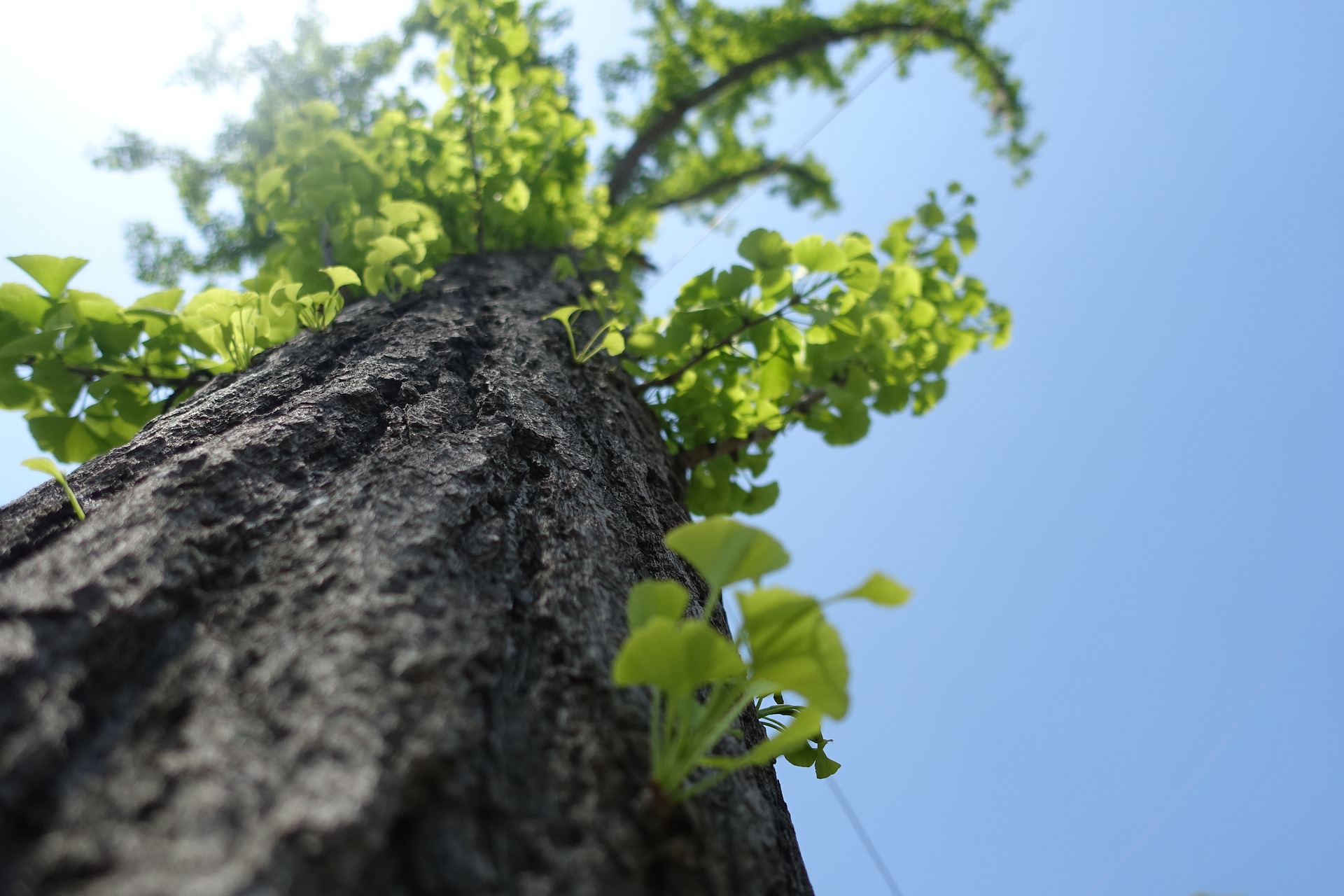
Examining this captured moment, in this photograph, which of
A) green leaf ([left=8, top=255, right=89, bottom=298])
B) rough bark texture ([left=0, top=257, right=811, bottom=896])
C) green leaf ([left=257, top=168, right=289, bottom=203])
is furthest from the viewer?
green leaf ([left=257, top=168, right=289, bottom=203])

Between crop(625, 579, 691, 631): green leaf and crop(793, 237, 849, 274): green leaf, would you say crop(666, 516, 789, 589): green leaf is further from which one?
crop(793, 237, 849, 274): green leaf

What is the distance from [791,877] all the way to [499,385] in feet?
1.76

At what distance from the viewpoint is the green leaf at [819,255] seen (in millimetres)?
952

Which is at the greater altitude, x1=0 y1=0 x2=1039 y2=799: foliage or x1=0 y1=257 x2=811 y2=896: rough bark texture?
x1=0 y1=0 x2=1039 y2=799: foliage

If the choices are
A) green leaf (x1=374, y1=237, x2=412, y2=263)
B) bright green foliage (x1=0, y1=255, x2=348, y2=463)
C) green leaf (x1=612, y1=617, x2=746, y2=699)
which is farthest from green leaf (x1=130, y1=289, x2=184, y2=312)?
green leaf (x1=612, y1=617, x2=746, y2=699)

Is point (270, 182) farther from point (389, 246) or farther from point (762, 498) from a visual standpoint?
point (762, 498)

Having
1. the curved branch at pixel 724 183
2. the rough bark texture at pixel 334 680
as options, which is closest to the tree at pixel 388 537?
the rough bark texture at pixel 334 680

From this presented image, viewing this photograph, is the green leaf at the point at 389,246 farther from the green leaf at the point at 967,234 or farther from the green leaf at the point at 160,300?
the green leaf at the point at 967,234

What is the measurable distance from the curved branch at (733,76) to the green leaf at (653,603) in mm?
3027

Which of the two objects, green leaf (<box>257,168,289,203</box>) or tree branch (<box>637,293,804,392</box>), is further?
green leaf (<box>257,168,289,203</box>)

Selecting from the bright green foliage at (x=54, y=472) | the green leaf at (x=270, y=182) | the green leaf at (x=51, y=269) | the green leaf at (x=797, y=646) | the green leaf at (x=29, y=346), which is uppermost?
the green leaf at (x=270, y=182)

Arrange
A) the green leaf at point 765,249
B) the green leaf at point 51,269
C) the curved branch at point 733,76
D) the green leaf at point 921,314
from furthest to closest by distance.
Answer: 1. the curved branch at point 733,76
2. the green leaf at point 921,314
3. the green leaf at point 765,249
4. the green leaf at point 51,269

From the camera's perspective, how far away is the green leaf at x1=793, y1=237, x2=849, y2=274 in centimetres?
95

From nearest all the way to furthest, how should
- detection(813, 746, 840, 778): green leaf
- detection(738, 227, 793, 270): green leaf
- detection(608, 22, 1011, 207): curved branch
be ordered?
detection(813, 746, 840, 778): green leaf → detection(738, 227, 793, 270): green leaf → detection(608, 22, 1011, 207): curved branch
